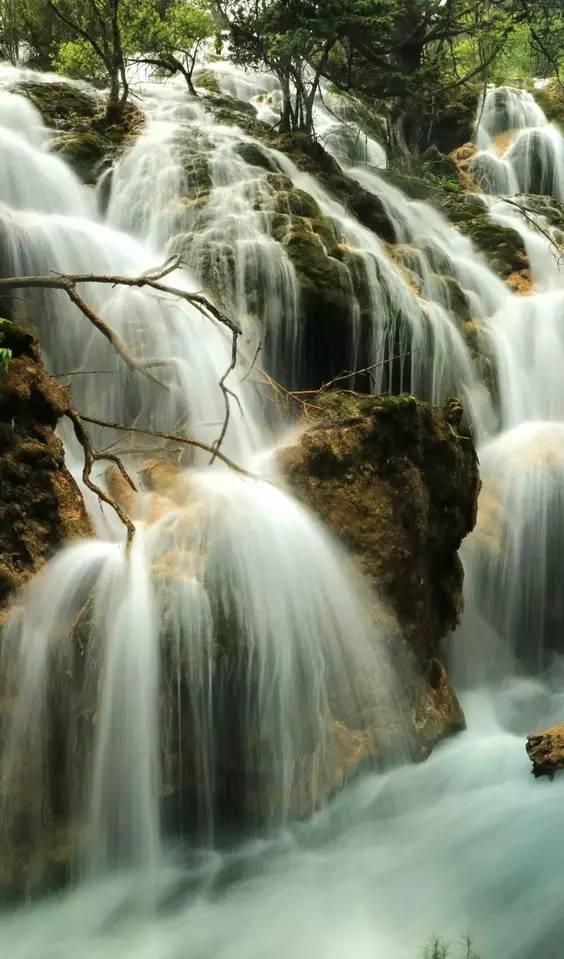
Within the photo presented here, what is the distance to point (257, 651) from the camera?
481 centimetres

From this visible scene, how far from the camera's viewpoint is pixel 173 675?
15.0ft

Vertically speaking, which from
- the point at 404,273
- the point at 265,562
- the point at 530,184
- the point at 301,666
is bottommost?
the point at 301,666

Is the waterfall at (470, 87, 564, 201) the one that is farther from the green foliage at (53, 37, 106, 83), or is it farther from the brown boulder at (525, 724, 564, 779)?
the brown boulder at (525, 724, 564, 779)

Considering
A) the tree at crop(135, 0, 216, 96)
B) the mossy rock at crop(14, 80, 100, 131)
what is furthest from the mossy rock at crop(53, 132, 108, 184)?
the tree at crop(135, 0, 216, 96)

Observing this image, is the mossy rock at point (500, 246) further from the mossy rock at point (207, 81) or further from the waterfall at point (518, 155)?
the mossy rock at point (207, 81)

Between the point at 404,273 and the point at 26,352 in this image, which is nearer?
the point at 26,352

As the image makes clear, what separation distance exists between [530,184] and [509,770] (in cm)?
1700

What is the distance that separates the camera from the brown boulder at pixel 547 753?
507 cm

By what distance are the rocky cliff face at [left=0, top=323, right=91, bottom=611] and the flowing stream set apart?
169mm

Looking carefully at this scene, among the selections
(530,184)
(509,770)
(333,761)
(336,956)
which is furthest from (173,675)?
(530,184)

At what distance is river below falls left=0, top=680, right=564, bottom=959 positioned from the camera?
374 centimetres

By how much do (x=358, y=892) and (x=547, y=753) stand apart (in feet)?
5.60

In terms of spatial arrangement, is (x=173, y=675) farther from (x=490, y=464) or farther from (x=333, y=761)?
(x=490, y=464)

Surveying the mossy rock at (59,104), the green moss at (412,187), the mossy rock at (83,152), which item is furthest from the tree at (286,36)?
the mossy rock at (83,152)
